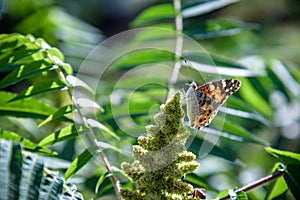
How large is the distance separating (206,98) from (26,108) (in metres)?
0.41

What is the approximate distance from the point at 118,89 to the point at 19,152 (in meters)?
0.80

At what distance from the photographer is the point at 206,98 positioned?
3.62ft

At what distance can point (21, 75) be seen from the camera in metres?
1.23

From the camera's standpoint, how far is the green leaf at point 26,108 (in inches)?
49.4

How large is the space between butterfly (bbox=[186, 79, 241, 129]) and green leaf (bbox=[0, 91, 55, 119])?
330 mm

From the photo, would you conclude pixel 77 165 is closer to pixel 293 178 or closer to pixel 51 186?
pixel 51 186

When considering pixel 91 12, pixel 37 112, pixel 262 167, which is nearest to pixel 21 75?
pixel 37 112

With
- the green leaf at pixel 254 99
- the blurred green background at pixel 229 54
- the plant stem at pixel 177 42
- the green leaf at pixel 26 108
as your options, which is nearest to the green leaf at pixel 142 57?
the plant stem at pixel 177 42

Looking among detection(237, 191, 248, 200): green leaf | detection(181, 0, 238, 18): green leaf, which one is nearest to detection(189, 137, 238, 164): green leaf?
detection(237, 191, 248, 200): green leaf

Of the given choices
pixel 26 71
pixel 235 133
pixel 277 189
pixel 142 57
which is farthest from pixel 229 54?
pixel 26 71

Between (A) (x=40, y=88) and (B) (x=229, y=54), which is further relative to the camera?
(B) (x=229, y=54)

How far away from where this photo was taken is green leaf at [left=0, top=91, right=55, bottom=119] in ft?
4.12

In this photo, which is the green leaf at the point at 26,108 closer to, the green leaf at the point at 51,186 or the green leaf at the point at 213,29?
the green leaf at the point at 51,186

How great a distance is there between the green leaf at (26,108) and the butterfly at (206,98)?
0.33 meters
